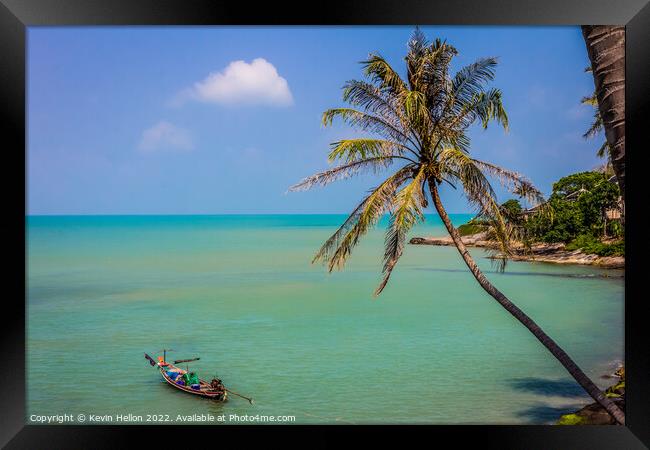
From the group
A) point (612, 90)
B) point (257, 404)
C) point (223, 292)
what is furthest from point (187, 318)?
point (612, 90)

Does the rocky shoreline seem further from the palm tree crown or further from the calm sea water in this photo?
the palm tree crown

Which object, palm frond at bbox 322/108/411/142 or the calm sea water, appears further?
the calm sea water

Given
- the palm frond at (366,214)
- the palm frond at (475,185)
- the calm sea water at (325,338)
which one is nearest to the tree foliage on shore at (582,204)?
the calm sea water at (325,338)

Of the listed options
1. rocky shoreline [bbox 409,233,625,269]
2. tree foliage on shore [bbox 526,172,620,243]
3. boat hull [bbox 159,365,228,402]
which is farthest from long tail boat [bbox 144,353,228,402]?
tree foliage on shore [bbox 526,172,620,243]

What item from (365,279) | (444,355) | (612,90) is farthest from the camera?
(365,279)

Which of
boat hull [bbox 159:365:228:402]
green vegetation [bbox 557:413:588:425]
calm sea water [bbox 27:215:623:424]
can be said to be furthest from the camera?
calm sea water [bbox 27:215:623:424]

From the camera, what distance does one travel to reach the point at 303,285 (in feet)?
65.8

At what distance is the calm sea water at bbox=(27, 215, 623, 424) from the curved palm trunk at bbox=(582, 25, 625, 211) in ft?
14.6

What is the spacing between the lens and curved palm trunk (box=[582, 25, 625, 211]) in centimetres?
591

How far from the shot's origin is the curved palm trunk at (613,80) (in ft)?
19.4

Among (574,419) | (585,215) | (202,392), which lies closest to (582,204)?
(585,215)

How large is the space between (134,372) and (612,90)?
868cm

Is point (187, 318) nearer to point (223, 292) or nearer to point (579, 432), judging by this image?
point (223, 292)

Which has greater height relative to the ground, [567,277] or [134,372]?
[567,277]
